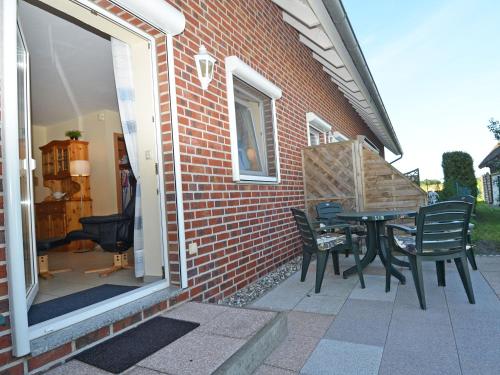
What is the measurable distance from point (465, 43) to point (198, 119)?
14.6 m

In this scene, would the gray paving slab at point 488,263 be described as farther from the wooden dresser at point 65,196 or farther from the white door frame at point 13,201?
the wooden dresser at point 65,196

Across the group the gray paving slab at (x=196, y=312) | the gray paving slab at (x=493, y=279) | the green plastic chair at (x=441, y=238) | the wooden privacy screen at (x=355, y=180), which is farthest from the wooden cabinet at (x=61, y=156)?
the gray paving slab at (x=493, y=279)

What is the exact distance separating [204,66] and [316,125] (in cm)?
399

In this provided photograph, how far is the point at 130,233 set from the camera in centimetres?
359

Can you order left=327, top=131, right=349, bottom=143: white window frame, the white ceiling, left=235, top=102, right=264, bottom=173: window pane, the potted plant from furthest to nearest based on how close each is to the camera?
left=327, top=131, right=349, bottom=143: white window frame
the potted plant
left=235, top=102, right=264, bottom=173: window pane
the white ceiling

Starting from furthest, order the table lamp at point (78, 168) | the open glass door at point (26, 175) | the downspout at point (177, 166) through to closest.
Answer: the table lamp at point (78, 168), the downspout at point (177, 166), the open glass door at point (26, 175)

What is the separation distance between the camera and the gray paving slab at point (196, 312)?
2195 mm

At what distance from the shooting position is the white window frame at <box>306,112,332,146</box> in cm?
601

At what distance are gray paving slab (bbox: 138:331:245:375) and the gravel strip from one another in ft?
3.67

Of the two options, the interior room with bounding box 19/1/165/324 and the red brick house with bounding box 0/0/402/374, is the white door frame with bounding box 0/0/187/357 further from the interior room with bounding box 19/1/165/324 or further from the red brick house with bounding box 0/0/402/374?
the interior room with bounding box 19/1/165/324

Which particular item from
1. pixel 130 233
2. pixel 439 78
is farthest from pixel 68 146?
pixel 439 78

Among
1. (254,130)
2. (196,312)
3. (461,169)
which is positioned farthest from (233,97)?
(461,169)

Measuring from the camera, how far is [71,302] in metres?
2.35

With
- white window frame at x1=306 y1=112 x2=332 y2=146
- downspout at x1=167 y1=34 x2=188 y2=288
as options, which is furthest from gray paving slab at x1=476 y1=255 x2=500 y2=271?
downspout at x1=167 y1=34 x2=188 y2=288
